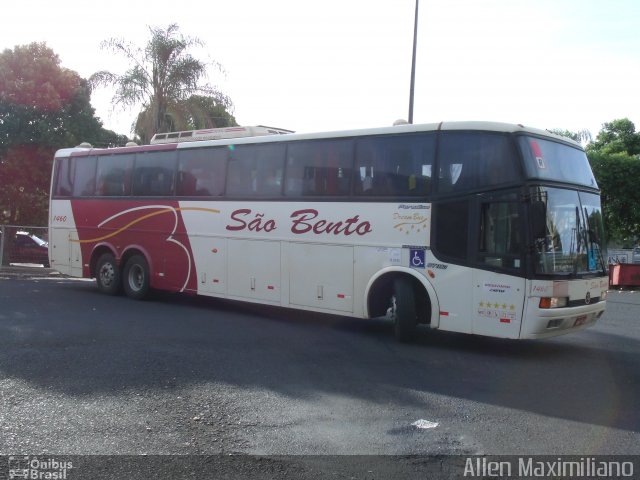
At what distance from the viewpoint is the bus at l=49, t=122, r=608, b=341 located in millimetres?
9031

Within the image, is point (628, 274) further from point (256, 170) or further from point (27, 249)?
point (27, 249)

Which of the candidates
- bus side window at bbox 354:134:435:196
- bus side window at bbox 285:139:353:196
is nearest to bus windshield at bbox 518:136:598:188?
bus side window at bbox 354:134:435:196

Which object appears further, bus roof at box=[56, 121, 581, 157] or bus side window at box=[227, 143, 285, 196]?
bus side window at box=[227, 143, 285, 196]

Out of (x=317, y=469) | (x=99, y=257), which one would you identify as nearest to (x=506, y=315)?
(x=317, y=469)

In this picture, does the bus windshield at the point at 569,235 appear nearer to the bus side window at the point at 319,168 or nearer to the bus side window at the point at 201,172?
the bus side window at the point at 319,168

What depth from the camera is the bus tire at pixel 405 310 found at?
32.7 ft

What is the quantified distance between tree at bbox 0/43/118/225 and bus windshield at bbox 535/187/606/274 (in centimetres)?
1779

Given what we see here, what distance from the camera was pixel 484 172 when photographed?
932 centimetres

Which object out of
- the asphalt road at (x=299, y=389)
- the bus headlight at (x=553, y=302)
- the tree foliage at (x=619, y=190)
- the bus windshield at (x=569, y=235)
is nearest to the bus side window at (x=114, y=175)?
the asphalt road at (x=299, y=389)

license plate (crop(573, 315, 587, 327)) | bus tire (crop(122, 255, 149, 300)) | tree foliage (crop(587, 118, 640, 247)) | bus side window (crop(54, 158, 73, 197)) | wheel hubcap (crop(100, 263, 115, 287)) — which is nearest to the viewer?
license plate (crop(573, 315, 587, 327))

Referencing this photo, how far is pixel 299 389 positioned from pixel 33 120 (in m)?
18.4

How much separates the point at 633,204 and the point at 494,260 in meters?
19.7

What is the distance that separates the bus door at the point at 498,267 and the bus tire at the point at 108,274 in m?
8.81

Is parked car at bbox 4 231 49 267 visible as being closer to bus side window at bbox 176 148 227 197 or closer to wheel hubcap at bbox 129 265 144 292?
wheel hubcap at bbox 129 265 144 292
